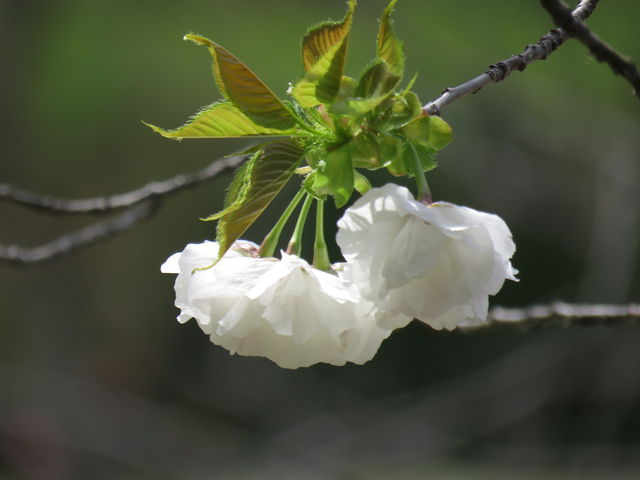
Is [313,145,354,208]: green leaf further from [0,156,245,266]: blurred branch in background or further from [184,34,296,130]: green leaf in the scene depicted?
[0,156,245,266]: blurred branch in background

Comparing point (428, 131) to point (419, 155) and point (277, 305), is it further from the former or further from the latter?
point (277, 305)

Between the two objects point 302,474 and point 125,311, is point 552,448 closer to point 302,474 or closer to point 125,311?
point 302,474

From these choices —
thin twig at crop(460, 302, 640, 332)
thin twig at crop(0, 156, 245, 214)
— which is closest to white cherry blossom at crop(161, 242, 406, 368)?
thin twig at crop(460, 302, 640, 332)

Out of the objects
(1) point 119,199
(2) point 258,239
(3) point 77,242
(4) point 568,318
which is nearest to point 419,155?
(4) point 568,318

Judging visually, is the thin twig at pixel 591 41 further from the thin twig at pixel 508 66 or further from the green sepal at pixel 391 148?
the green sepal at pixel 391 148

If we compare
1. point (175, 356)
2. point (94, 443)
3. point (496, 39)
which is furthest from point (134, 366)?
point (496, 39)

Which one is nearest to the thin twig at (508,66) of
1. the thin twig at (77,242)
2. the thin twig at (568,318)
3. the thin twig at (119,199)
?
the thin twig at (568,318)

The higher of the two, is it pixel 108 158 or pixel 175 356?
pixel 108 158
